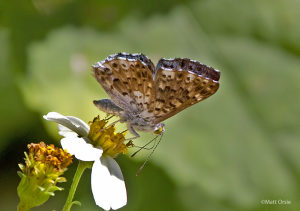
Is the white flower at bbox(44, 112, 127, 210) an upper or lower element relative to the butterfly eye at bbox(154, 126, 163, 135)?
lower

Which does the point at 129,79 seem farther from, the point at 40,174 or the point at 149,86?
the point at 40,174

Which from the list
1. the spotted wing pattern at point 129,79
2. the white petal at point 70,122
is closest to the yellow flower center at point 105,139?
the white petal at point 70,122

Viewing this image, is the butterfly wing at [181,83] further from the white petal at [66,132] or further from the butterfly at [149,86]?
the white petal at [66,132]

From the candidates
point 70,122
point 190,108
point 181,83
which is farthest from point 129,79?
point 190,108

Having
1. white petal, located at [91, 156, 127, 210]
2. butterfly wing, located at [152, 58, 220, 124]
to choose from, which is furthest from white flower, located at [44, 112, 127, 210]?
butterfly wing, located at [152, 58, 220, 124]

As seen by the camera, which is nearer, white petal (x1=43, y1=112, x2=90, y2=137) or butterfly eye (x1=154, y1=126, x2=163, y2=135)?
white petal (x1=43, y1=112, x2=90, y2=137)

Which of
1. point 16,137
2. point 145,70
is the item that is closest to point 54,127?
point 16,137

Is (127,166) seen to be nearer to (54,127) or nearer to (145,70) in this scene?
(54,127)

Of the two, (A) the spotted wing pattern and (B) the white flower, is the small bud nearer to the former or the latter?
(B) the white flower
